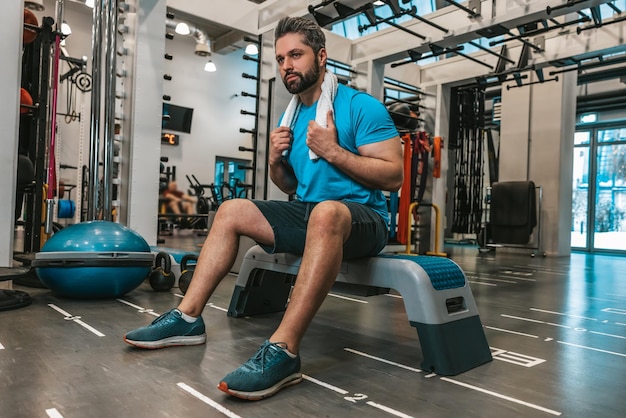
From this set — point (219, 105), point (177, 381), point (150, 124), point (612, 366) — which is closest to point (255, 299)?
point (177, 381)

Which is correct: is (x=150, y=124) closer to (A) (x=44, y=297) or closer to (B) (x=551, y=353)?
(A) (x=44, y=297)

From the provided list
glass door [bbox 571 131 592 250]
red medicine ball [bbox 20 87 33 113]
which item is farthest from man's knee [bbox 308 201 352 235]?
glass door [bbox 571 131 592 250]

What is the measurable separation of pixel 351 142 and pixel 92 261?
142 centimetres

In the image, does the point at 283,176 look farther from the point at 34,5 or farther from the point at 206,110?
the point at 34,5

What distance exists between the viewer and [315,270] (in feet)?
4.36

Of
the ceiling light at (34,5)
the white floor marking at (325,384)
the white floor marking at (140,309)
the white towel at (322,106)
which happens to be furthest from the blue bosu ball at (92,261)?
the ceiling light at (34,5)

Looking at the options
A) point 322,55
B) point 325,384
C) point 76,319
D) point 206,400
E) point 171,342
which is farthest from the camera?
point 76,319

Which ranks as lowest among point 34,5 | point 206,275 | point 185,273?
point 185,273

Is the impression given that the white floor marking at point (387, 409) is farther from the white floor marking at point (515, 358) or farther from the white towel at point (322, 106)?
the white towel at point (322, 106)

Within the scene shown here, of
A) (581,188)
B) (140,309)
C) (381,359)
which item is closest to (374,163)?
(381,359)

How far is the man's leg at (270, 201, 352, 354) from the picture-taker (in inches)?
51.2

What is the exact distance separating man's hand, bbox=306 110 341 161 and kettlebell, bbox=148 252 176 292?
157 centimetres

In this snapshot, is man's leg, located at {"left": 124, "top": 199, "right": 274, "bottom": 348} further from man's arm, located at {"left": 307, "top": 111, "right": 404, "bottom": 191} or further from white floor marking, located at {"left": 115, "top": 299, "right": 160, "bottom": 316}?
white floor marking, located at {"left": 115, "top": 299, "right": 160, "bottom": 316}

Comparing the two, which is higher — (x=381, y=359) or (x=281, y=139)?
(x=281, y=139)
